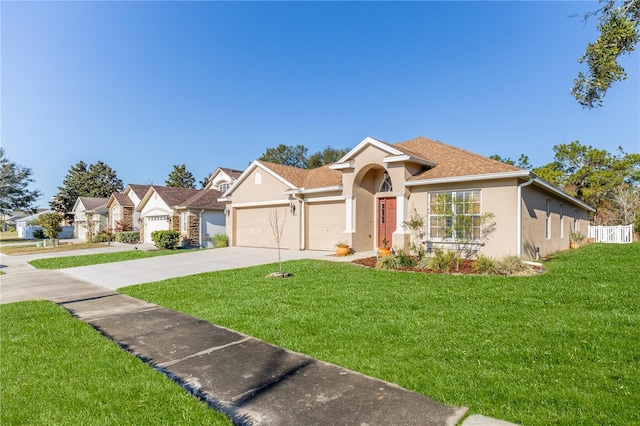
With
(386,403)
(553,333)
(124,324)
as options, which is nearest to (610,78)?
(553,333)

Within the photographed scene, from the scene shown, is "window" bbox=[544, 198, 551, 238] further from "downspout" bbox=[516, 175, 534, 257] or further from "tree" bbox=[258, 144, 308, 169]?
"tree" bbox=[258, 144, 308, 169]

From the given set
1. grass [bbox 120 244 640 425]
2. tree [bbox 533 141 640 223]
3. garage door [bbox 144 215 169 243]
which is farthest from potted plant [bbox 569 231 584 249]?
garage door [bbox 144 215 169 243]

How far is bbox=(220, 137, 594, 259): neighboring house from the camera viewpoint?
40.2 feet

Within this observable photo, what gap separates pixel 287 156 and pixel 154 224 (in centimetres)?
3623

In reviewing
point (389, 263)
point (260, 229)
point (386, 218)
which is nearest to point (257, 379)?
point (389, 263)

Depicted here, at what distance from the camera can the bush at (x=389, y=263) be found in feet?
37.4

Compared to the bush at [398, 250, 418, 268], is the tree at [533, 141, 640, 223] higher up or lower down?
higher up

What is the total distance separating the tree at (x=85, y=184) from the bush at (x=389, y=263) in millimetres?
55940

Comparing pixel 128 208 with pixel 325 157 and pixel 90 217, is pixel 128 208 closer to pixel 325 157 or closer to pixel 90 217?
pixel 90 217

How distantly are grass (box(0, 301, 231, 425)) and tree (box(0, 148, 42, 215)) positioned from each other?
147ft

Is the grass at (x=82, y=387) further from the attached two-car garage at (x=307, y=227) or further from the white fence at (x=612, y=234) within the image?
the white fence at (x=612, y=234)

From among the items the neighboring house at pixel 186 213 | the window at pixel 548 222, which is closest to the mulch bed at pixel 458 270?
the window at pixel 548 222

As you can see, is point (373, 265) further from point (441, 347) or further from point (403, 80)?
point (403, 80)

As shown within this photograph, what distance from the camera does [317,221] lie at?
18609mm
